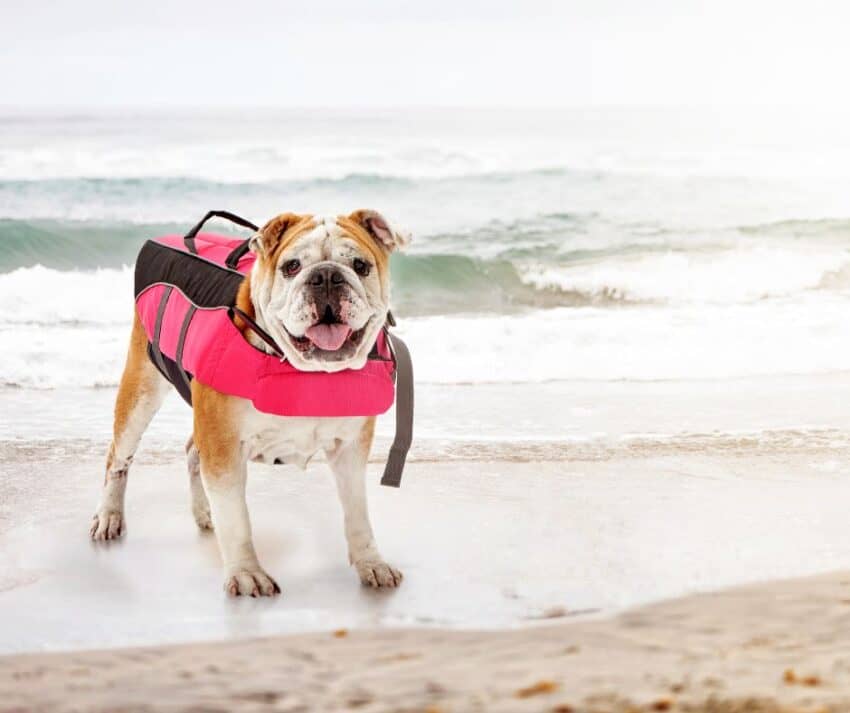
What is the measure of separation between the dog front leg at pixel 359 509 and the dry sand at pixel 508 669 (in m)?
0.40

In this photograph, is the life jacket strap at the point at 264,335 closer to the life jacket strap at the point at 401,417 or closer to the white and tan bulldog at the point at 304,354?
the white and tan bulldog at the point at 304,354

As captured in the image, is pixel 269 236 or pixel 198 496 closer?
pixel 269 236

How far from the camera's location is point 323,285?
10.4 ft

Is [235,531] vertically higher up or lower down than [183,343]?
lower down

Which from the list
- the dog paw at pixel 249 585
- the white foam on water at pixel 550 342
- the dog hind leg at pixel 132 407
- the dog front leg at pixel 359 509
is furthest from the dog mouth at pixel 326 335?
the white foam on water at pixel 550 342

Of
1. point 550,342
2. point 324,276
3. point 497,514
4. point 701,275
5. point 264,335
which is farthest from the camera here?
point 701,275

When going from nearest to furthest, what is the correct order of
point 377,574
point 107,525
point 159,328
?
point 377,574, point 159,328, point 107,525

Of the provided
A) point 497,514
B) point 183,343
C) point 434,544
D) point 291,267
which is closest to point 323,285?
point 291,267

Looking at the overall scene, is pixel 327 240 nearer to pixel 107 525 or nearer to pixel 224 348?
pixel 224 348

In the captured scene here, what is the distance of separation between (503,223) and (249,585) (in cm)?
1213

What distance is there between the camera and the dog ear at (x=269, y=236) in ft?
10.8

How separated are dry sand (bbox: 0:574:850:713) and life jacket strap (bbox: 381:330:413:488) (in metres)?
0.59

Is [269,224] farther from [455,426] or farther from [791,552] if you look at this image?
[455,426]

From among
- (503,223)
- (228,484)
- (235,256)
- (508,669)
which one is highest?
(503,223)
